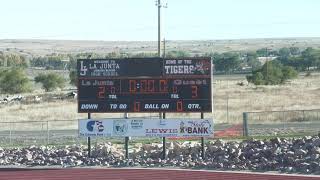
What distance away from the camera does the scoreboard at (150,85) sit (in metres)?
21.0

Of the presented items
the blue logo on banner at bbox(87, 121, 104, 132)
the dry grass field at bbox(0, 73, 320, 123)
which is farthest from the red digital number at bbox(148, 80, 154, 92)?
the dry grass field at bbox(0, 73, 320, 123)

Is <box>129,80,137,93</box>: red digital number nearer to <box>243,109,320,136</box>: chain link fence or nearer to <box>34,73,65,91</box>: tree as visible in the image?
<box>243,109,320,136</box>: chain link fence

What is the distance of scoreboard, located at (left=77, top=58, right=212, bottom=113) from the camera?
2105 cm

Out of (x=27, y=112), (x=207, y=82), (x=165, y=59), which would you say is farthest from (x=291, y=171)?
(x=27, y=112)

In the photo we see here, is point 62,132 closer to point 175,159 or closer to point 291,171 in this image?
point 175,159

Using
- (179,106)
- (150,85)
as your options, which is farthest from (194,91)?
(150,85)

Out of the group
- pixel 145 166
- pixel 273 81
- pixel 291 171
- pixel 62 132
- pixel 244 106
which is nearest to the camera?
pixel 291 171

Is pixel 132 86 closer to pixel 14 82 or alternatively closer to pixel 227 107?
pixel 227 107

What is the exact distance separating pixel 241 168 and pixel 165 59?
4449 millimetres

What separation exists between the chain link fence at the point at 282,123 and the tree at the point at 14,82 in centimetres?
4183

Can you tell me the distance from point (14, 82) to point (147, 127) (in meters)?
56.1

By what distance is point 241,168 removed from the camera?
19.3 meters

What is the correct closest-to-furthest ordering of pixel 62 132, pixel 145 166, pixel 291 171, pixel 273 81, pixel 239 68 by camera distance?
pixel 291 171 < pixel 145 166 < pixel 62 132 < pixel 273 81 < pixel 239 68

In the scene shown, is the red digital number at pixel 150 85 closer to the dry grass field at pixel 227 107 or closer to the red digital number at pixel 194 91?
the red digital number at pixel 194 91
